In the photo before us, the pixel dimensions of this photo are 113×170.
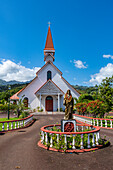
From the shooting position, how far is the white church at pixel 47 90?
26.7 m

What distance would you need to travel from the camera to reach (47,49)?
117 ft

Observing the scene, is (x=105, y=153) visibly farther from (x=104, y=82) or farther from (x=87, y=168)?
(x=104, y=82)

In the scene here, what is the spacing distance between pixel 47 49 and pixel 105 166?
1321 inches

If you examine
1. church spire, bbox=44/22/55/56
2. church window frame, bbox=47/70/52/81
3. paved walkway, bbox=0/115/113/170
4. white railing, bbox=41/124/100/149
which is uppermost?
church spire, bbox=44/22/55/56

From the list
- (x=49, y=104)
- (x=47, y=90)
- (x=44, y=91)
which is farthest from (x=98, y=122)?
(x=49, y=104)

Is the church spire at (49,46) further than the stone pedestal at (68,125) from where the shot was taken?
Answer: Yes

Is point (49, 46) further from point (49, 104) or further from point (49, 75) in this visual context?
point (49, 104)

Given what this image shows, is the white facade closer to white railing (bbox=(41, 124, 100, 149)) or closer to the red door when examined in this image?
the red door

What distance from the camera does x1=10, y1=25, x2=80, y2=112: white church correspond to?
26.7 meters

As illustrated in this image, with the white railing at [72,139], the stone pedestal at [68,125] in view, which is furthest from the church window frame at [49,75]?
the white railing at [72,139]

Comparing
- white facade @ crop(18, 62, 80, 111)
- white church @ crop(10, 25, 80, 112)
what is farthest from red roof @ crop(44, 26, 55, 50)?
Result: white facade @ crop(18, 62, 80, 111)

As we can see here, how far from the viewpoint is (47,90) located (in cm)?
2658

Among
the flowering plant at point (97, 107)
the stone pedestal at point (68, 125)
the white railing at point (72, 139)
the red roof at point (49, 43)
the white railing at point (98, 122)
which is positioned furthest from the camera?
the red roof at point (49, 43)

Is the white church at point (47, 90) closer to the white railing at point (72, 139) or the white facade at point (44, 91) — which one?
the white facade at point (44, 91)
